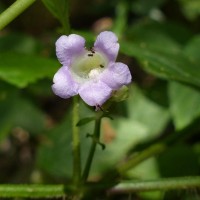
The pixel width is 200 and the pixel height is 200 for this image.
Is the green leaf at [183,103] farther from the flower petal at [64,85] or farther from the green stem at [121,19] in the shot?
the flower petal at [64,85]

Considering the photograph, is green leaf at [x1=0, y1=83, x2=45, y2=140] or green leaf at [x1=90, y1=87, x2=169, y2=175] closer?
green leaf at [x1=90, y1=87, x2=169, y2=175]

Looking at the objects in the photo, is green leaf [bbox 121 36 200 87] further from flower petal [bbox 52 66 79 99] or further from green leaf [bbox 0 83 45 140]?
green leaf [bbox 0 83 45 140]

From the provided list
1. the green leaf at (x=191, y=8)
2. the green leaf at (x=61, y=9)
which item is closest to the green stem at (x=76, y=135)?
the green leaf at (x=61, y=9)

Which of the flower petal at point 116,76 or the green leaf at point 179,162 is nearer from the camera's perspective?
the flower petal at point 116,76

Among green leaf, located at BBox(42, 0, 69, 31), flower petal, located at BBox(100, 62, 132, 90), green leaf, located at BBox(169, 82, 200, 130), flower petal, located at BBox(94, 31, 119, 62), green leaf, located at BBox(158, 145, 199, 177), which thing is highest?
green leaf, located at BBox(42, 0, 69, 31)

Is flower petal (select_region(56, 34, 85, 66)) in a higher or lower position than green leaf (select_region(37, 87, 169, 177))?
higher

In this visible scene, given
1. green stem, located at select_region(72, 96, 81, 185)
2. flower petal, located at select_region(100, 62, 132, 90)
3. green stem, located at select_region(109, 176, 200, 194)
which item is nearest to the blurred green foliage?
green stem, located at select_region(109, 176, 200, 194)

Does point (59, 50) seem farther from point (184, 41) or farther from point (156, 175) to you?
point (184, 41)

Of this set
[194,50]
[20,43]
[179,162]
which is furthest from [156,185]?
[20,43]
